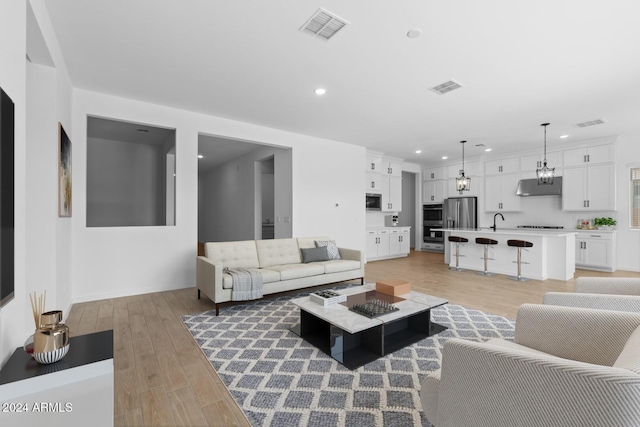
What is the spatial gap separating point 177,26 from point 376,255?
6.31 metres

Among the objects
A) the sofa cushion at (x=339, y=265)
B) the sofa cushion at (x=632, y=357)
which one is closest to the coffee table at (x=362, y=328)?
the sofa cushion at (x=339, y=265)

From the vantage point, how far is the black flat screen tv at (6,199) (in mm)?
1278

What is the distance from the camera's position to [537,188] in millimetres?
7148

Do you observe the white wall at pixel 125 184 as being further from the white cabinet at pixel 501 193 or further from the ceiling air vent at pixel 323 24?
the white cabinet at pixel 501 193

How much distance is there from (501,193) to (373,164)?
3.32 m

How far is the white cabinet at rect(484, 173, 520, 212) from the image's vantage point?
7.59m

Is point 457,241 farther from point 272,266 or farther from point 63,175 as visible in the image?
point 63,175

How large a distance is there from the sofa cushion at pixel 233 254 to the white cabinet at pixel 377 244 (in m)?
3.79

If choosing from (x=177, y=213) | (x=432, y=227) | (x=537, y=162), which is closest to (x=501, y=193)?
(x=537, y=162)

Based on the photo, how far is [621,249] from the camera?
20.5 ft

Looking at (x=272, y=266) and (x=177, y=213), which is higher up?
(x=177, y=213)

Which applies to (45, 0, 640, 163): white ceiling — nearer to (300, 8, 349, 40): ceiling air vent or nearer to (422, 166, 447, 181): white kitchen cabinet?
(300, 8, 349, 40): ceiling air vent

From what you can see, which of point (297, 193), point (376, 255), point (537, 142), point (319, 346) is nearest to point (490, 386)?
point (319, 346)

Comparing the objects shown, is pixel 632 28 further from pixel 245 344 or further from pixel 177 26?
pixel 245 344
